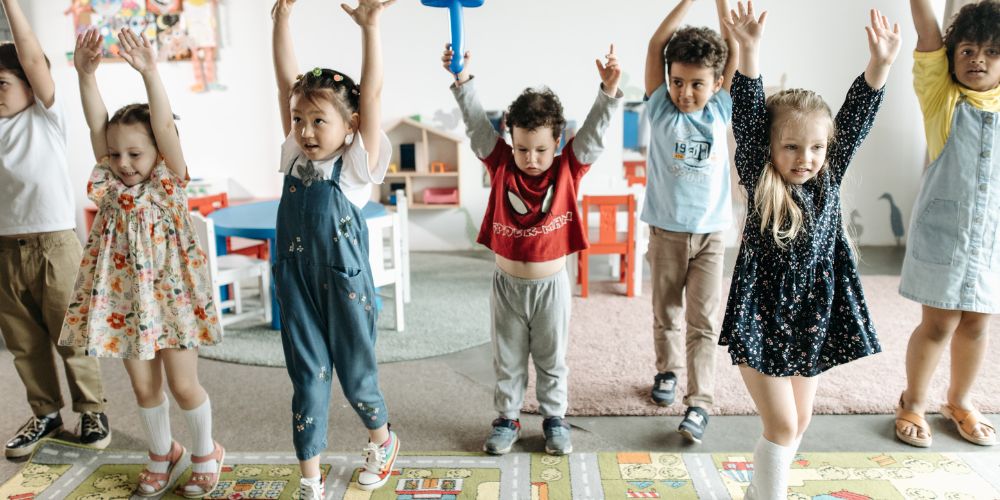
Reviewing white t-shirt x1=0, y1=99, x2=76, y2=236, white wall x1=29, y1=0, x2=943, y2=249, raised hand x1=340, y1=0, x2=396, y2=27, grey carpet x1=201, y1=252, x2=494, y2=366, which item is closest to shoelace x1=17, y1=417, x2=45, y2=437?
white t-shirt x1=0, y1=99, x2=76, y2=236

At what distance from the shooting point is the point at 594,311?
141 inches

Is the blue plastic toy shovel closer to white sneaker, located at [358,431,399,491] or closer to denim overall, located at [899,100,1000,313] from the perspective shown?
white sneaker, located at [358,431,399,491]

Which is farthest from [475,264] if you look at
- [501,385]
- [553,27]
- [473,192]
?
[501,385]

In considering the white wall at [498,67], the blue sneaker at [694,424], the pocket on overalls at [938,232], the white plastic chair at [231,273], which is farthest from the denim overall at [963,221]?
the white wall at [498,67]

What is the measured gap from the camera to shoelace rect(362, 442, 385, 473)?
190cm

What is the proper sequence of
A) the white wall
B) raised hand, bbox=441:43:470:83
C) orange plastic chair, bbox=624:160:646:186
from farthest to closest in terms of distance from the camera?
orange plastic chair, bbox=624:160:646:186 → the white wall → raised hand, bbox=441:43:470:83

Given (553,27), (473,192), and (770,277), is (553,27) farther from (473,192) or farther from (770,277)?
(770,277)

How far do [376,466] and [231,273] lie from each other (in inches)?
64.6

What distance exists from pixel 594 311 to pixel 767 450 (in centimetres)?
198

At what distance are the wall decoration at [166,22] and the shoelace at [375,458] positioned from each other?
3.88 metres

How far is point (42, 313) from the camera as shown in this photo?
2.10 m

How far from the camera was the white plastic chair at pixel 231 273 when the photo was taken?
118 inches

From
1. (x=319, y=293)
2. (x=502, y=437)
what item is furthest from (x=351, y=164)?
(x=502, y=437)

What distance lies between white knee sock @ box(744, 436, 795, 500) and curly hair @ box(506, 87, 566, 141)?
95 cm
